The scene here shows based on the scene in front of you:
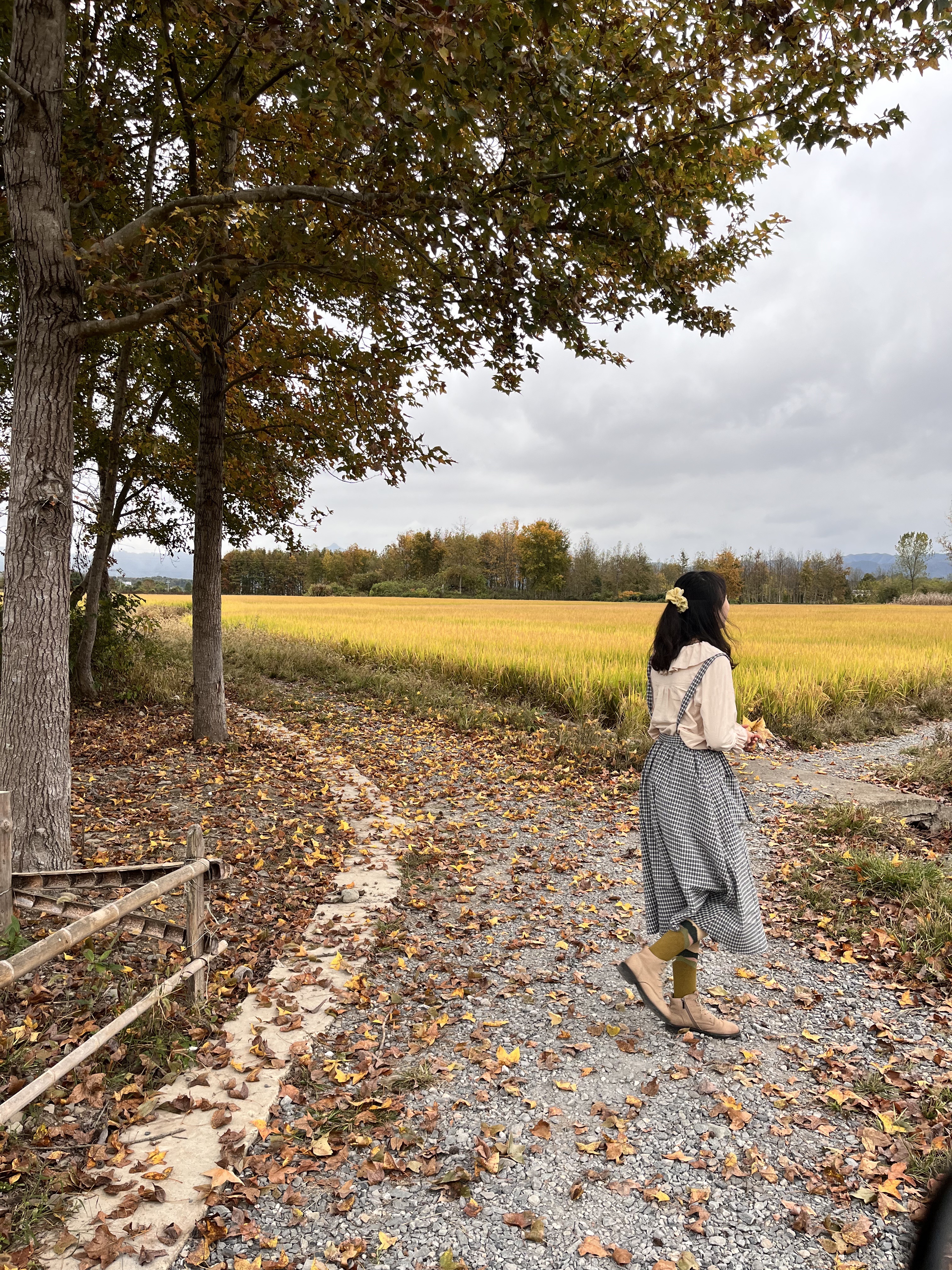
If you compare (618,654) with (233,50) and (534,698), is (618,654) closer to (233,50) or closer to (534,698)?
(534,698)

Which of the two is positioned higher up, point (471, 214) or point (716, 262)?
point (716, 262)

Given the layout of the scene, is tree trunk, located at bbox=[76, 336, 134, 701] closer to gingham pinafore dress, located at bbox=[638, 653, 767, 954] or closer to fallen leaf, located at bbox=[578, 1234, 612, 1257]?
gingham pinafore dress, located at bbox=[638, 653, 767, 954]

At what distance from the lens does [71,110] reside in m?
6.04

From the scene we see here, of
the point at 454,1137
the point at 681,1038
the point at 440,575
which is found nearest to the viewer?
the point at 454,1137

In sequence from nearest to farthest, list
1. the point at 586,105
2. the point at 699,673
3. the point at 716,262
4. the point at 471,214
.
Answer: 1. the point at 699,673
2. the point at 471,214
3. the point at 586,105
4. the point at 716,262

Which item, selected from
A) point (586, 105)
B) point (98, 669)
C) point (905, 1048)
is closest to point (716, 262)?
point (586, 105)

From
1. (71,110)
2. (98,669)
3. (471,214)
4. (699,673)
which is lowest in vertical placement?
(98,669)

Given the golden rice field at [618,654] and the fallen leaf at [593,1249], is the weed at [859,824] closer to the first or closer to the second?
the golden rice field at [618,654]

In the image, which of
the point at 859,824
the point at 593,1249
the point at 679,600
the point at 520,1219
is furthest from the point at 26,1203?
the point at 859,824

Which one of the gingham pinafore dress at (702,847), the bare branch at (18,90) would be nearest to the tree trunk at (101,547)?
the bare branch at (18,90)

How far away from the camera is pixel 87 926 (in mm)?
2992

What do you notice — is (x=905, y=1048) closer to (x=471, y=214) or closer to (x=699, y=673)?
(x=699, y=673)

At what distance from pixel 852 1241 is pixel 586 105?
668 cm

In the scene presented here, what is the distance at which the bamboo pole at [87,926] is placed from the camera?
8.54ft
